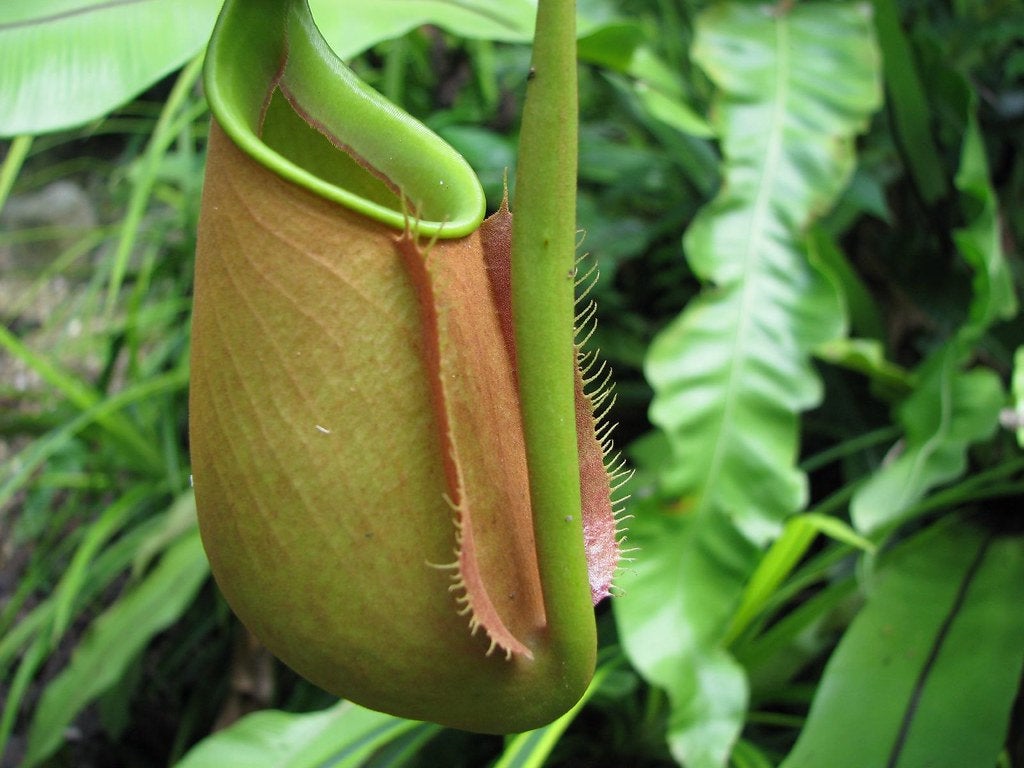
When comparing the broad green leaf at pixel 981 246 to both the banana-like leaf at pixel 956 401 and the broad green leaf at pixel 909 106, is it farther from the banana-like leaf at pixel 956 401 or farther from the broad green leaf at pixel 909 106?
the broad green leaf at pixel 909 106

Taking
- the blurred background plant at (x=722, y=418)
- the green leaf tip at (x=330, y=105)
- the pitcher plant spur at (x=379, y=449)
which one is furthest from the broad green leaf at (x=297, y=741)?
the green leaf tip at (x=330, y=105)

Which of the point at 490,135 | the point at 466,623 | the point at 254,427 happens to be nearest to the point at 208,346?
the point at 254,427

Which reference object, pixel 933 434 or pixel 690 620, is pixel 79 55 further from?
pixel 933 434

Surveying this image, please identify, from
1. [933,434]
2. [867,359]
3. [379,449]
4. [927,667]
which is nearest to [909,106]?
[867,359]

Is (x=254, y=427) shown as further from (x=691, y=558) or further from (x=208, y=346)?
(x=691, y=558)

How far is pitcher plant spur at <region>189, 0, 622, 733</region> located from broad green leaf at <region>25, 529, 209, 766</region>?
0.87 meters

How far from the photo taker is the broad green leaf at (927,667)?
747 millimetres

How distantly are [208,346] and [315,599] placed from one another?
117 mm

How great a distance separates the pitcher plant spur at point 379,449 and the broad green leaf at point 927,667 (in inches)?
20.2

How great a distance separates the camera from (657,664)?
90 cm

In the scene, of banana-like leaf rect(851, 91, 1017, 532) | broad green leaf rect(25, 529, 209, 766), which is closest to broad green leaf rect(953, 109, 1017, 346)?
banana-like leaf rect(851, 91, 1017, 532)

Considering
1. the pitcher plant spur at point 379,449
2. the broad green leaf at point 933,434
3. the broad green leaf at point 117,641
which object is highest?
the pitcher plant spur at point 379,449

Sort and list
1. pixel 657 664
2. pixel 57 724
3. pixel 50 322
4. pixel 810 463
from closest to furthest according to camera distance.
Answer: pixel 657 664 < pixel 57 724 < pixel 810 463 < pixel 50 322

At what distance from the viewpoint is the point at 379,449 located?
34cm
